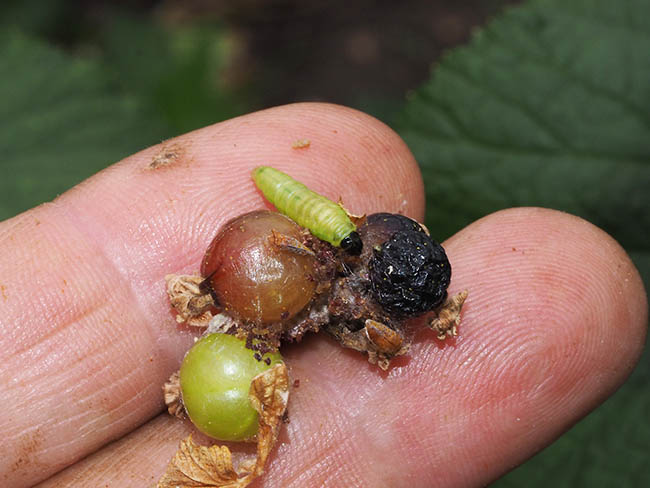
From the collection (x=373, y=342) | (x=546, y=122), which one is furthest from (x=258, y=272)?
(x=546, y=122)

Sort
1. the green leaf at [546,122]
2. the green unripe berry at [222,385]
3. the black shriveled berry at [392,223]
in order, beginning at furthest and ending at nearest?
1. the green leaf at [546,122]
2. the black shriveled berry at [392,223]
3. the green unripe berry at [222,385]

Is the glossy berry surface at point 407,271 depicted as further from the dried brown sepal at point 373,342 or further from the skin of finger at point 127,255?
the skin of finger at point 127,255

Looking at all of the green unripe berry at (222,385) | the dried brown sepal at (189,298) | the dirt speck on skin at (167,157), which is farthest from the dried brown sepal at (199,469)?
the dirt speck on skin at (167,157)

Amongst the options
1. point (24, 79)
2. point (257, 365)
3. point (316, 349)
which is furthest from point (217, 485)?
point (24, 79)

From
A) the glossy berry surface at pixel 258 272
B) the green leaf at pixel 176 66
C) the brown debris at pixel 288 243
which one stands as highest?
the brown debris at pixel 288 243

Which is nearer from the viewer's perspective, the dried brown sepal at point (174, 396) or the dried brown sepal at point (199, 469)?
the dried brown sepal at point (199, 469)

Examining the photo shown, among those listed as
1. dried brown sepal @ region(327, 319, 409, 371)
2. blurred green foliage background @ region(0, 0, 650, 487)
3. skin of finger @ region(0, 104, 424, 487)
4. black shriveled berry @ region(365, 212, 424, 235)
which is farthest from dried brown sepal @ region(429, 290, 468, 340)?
blurred green foliage background @ region(0, 0, 650, 487)

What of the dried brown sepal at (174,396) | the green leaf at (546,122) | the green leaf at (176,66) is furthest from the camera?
the green leaf at (176,66)

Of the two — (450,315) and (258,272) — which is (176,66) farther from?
(450,315)

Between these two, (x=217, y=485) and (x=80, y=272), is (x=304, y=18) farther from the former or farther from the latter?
(x=217, y=485)
